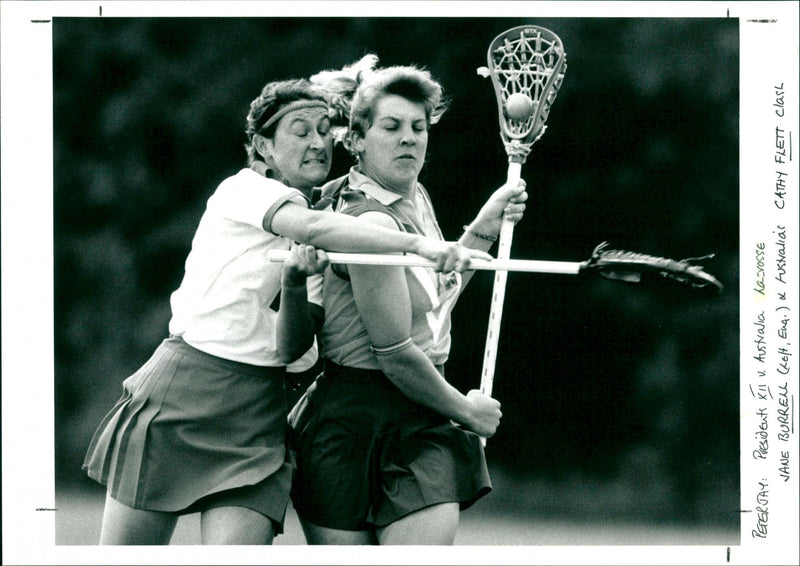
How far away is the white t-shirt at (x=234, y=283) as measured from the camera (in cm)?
323

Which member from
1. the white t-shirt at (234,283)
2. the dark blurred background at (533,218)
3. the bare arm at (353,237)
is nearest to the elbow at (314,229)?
the bare arm at (353,237)

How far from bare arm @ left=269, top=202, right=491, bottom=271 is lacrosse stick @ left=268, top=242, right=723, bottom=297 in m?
0.03

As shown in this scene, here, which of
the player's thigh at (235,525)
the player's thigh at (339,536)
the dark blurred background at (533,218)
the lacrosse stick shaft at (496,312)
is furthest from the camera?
the dark blurred background at (533,218)

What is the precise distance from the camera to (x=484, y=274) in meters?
5.15

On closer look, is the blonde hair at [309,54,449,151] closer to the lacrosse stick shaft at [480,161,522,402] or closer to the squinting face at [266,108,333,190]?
the squinting face at [266,108,333,190]

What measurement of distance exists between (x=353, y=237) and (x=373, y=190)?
0.88ft

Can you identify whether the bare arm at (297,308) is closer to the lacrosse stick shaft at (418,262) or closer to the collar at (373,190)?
the lacrosse stick shaft at (418,262)

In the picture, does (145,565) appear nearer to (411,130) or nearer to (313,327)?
(313,327)

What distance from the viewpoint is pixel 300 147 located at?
3359mm

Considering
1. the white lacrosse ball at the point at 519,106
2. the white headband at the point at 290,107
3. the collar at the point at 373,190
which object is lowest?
the collar at the point at 373,190

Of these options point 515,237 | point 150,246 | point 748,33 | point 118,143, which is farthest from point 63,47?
point 748,33

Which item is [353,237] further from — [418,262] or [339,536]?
[339,536]

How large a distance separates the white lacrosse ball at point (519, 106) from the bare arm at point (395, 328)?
0.70 m

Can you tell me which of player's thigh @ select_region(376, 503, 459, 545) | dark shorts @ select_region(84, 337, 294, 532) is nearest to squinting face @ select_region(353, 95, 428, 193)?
dark shorts @ select_region(84, 337, 294, 532)
